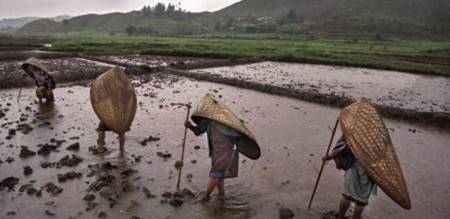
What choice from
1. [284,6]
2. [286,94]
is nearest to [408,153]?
[286,94]

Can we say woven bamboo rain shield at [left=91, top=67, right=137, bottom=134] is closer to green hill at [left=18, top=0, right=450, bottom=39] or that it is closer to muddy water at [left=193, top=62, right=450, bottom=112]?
muddy water at [left=193, top=62, right=450, bottom=112]

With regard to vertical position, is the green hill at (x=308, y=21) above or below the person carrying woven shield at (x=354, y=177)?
above

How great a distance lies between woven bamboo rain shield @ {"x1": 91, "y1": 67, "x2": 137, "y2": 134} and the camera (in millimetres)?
6859

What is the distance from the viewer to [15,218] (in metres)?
4.90

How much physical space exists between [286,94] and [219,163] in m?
8.70

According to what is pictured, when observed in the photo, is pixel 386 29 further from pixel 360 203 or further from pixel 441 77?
pixel 360 203

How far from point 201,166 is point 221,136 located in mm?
1891

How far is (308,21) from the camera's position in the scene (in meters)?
103

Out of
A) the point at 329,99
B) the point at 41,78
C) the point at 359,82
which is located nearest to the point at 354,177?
the point at 329,99

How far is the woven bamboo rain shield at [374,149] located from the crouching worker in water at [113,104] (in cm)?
417

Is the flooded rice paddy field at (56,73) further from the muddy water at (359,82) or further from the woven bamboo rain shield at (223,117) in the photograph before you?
the woven bamboo rain shield at (223,117)

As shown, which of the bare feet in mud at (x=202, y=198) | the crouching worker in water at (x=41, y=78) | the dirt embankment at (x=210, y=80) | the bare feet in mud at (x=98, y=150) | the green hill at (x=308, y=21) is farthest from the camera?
the green hill at (x=308, y=21)

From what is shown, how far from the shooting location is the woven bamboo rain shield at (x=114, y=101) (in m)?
6.86

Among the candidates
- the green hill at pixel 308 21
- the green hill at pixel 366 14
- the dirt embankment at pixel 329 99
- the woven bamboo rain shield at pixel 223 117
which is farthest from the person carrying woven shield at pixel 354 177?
the green hill at pixel 366 14
